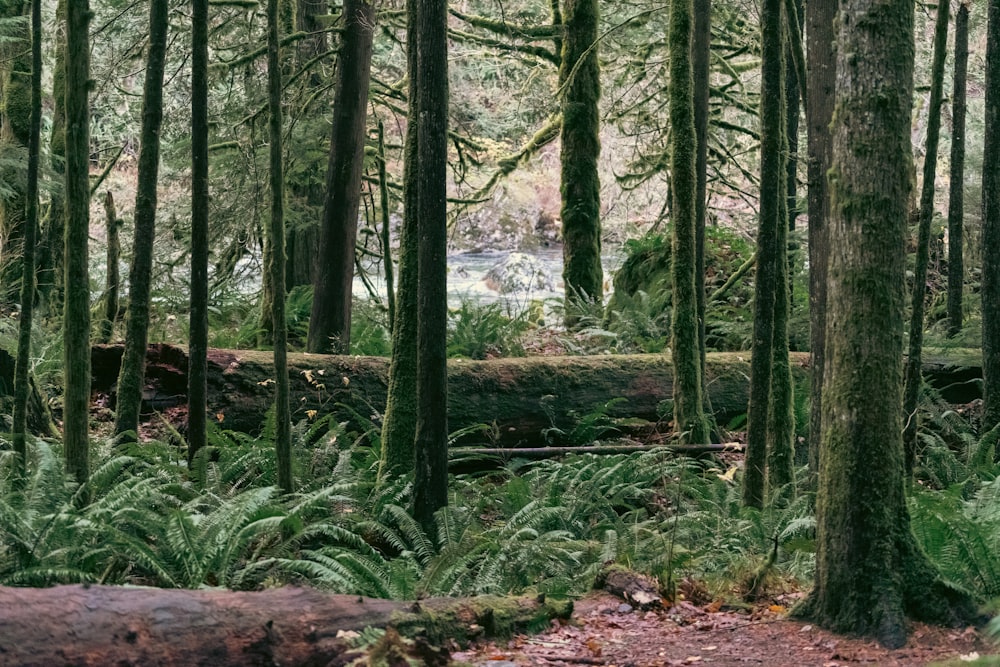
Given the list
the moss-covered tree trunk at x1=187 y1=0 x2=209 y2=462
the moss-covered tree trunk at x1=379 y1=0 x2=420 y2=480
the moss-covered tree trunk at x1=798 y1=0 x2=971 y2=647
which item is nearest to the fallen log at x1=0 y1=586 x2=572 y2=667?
the moss-covered tree trunk at x1=798 y1=0 x2=971 y2=647

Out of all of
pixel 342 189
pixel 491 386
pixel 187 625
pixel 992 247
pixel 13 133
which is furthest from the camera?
pixel 13 133

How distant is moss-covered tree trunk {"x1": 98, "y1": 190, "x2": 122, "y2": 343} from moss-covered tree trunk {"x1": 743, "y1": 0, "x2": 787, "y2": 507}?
7888 millimetres

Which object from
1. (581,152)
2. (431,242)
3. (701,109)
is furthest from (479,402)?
(581,152)

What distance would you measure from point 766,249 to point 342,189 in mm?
6036

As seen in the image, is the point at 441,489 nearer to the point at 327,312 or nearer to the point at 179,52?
the point at 327,312

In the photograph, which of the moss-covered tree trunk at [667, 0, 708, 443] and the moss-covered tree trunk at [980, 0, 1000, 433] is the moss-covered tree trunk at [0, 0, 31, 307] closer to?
the moss-covered tree trunk at [667, 0, 708, 443]

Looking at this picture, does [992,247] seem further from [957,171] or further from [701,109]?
[701,109]

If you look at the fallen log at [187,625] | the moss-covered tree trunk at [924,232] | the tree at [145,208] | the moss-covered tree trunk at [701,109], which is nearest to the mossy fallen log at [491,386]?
the moss-covered tree trunk at [701,109]

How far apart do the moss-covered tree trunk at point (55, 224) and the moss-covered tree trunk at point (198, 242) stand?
19.8ft

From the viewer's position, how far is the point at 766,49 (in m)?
7.45

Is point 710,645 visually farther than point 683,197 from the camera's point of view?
No

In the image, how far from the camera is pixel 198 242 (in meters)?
7.65

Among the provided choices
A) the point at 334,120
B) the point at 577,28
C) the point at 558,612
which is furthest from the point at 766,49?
the point at 577,28

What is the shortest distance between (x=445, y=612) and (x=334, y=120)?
8251 mm
